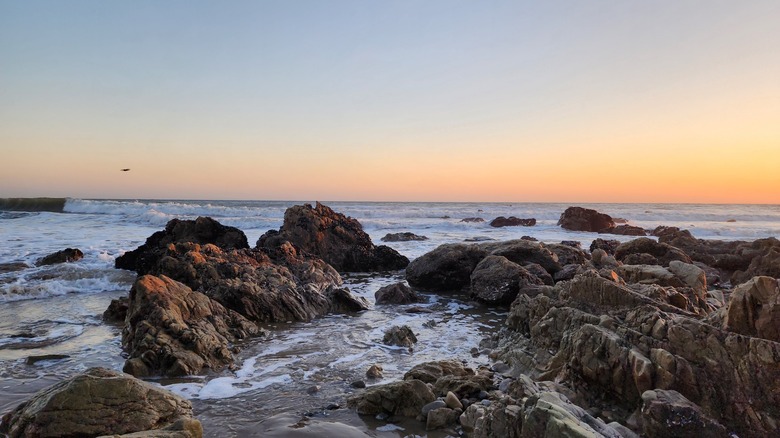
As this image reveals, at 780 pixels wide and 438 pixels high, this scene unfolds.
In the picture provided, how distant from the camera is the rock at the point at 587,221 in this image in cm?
3406

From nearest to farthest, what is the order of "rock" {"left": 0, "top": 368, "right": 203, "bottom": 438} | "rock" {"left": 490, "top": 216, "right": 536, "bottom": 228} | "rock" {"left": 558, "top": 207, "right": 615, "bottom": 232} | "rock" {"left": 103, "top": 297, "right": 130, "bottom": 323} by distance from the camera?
"rock" {"left": 0, "top": 368, "right": 203, "bottom": 438} → "rock" {"left": 103, "top": 297, "right": 130, "bottom": 323} → "rock" {"left": 558, "top": 207, "right": 615, "bottom": 232} → "rock" {"left": 490, "top": 216, "right": 536, "bottom": 228}

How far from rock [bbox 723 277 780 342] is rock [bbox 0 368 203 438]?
5.35m

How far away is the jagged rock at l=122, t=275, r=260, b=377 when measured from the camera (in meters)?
6.45

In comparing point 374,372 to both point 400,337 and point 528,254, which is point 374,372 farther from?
point 528,254

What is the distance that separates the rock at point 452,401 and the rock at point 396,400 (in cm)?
16

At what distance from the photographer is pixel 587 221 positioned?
34375 millimetres

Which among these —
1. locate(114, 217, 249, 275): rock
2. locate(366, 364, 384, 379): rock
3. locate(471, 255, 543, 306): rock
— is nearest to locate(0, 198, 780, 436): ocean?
locate(366, 364, 384, 379): rock

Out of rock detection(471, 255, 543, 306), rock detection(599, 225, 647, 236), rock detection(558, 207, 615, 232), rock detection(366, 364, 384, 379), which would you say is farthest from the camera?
rock detection(558, 207, 615, 232)

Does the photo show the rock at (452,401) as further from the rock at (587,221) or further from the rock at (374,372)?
the rock at (587,221)

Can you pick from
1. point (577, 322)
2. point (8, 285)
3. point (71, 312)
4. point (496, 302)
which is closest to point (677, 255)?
point (496, 302)

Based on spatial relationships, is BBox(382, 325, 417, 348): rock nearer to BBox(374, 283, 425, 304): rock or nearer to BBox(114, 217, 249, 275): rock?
BBox(374, 283, 425, 304): rock

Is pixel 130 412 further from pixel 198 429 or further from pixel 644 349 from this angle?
pixel 644 349

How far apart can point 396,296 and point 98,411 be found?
7.72m

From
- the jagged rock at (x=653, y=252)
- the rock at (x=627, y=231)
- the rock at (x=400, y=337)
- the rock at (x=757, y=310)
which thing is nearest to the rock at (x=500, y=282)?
the rock at (x=400, y=337)
